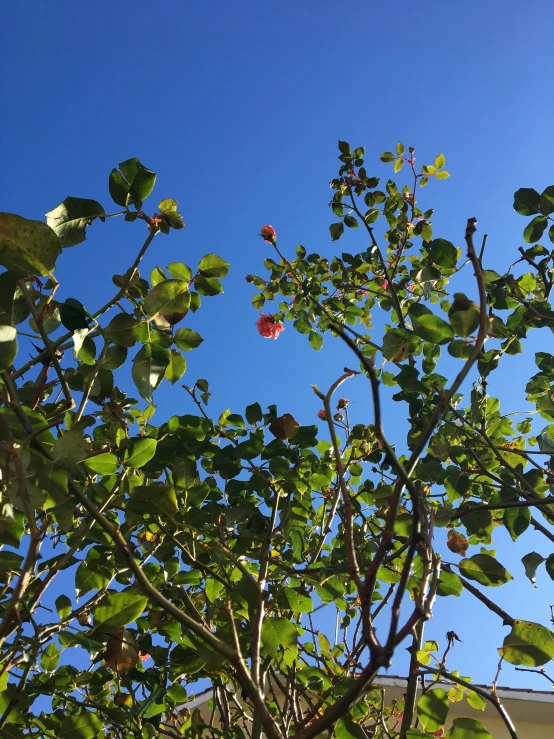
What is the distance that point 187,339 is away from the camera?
147cm

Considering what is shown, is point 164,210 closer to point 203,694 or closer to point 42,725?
point 42,725

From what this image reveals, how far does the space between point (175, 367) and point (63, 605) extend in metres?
0.82

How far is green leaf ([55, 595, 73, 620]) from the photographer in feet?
5.63

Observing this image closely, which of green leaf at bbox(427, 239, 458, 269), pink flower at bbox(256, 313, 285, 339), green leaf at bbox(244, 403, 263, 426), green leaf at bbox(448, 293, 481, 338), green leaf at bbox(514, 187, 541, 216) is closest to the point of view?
green leaf at bbox(448, 293, 481, 338)

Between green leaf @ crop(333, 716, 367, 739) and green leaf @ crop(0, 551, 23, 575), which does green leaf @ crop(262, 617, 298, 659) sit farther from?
green leaf @ crop(0, 551, 23, 575)

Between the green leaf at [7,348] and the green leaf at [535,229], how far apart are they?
173 centimetres

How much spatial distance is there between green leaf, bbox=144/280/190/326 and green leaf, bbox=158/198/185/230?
0.70ft

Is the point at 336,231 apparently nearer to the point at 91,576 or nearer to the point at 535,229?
the point at 535,229

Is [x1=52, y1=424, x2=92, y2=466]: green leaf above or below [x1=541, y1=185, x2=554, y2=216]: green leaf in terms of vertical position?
below

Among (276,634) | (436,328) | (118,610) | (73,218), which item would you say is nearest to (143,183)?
(73,218)

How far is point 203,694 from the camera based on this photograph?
Answer: 4645 mm

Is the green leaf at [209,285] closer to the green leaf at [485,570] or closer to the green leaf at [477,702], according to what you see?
the green leaf at [485,570]

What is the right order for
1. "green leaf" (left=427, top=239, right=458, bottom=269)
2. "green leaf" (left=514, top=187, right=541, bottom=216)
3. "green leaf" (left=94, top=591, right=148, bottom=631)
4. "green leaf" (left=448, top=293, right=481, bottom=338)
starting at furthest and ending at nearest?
1. "green leaf" (left=514, top=187, right=541, bottom=216)
2. "green leaf" (left=427, top=239, right=458, bottom=269)
3. "green leaf" (left=94, top=591, right=148, bottom=631)
4. "green leaf" (left=448, top=293, right=481, bottom=338)

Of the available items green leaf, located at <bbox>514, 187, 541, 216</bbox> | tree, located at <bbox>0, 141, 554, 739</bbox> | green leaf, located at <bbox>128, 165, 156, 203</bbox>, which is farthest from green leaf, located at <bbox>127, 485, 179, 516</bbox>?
green leaf, located at <bbox>514, 187, 541, 216</bbox>
